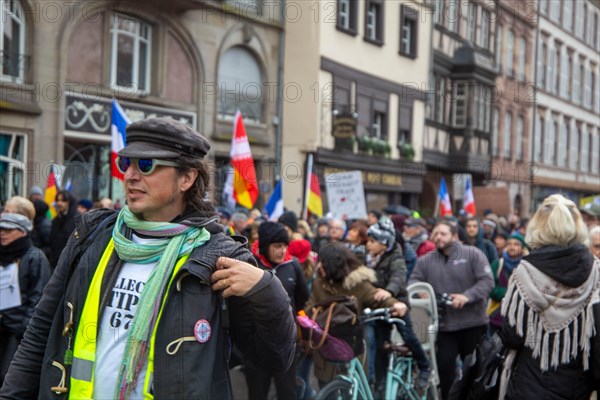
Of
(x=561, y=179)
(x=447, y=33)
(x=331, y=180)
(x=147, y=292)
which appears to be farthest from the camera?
(x=561, y=179)

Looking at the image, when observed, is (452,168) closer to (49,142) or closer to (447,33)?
(447,33)

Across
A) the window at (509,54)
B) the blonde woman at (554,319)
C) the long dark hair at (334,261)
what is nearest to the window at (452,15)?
the window at (509,54)

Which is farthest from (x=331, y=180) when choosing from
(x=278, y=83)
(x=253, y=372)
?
(x=253, y=372)

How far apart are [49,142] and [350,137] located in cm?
909

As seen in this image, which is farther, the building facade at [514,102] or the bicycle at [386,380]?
the building facade at [514,102]

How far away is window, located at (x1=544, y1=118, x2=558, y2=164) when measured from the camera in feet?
138

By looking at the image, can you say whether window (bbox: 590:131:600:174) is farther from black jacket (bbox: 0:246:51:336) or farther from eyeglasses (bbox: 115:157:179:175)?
eyeglasses (bbox: 115:157:179:175)

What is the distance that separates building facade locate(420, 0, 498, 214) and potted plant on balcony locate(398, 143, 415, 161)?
4.39 feet

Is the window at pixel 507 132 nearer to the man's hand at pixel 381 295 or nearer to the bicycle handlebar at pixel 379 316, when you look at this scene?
the bicycle handlebar at pixel 379 316

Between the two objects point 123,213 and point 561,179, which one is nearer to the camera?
point 123,213

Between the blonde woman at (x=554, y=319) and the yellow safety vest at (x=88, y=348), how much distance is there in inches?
91.8

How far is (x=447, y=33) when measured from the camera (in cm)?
2995

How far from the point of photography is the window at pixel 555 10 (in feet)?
139

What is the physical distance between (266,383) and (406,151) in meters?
20.5
